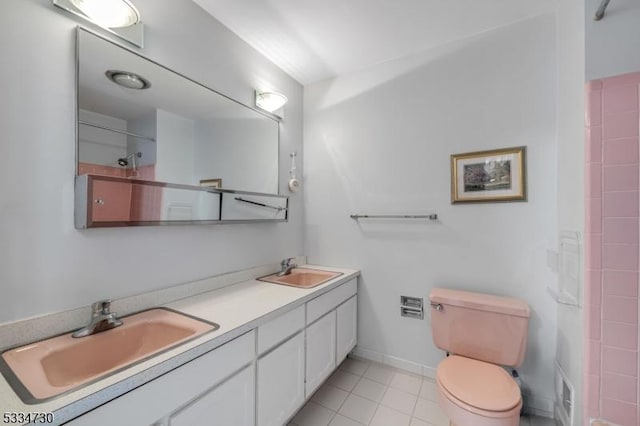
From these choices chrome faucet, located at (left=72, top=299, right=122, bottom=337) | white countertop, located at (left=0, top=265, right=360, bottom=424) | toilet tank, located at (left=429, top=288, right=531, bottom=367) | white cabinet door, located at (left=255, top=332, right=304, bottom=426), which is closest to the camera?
white countertop, located at (left=0, top=265, right=360, bottom=424)

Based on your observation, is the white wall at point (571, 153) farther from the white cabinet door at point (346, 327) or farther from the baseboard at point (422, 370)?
the white cabinet door at point (346, 327)

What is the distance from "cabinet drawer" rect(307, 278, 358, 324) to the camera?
1.70m

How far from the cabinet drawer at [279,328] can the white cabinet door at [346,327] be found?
531 millimetres

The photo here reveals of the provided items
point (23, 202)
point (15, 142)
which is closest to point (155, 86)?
point (15, 142)

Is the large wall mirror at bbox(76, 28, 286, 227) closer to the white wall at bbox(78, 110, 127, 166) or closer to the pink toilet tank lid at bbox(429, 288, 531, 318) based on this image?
the white wall at bbox(78, 110, 127, 166)

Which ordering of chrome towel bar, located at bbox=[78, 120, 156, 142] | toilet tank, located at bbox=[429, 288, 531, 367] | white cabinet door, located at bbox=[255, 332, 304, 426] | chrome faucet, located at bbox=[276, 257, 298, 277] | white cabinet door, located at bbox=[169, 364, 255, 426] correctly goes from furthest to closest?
chrome faucet, located at bbox=[276, 257, 298, 277] < toilet tank, located at bbox=[429, 288, 531, 367] < white cabinet door, located at bbox=[255, 332, 304, 426] < chrome towel bar, located at bbox=[78, 120, 156, 142] < white cabinet door, located at bbox=[169, 364, 255, 426]

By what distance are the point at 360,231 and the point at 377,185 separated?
44cm

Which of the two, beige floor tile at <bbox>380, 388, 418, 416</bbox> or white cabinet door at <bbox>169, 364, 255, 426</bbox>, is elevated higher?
white cabinet door at <bbox>169, 364, 255, 426</bbox>

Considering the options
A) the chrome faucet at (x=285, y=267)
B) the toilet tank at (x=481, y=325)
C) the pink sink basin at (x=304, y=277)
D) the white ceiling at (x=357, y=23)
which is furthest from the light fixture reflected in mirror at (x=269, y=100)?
the toilet tank at (x=481, y=325)

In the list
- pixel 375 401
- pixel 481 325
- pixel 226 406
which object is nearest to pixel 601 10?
pixel 481 325

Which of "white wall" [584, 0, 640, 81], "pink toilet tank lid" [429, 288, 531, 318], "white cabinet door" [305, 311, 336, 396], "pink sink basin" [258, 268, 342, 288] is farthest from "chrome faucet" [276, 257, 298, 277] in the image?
"white wall" [584, 0, 640, 81]

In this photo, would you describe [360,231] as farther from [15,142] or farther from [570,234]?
[15,142]

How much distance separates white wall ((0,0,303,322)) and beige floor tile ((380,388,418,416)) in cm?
162

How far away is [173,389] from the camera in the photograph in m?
0.92
